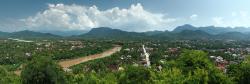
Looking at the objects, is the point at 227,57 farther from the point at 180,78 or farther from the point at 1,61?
the point at 180,78

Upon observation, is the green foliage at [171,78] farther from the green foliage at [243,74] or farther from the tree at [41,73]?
the tree at [41,73]

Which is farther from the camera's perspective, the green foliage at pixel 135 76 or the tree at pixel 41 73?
the tree at pixel 41 73

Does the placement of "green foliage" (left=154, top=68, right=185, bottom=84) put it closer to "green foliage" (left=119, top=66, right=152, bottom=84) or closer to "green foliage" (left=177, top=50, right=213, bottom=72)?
"green foliage" (left=177, top=50, right=213, bottom=72)

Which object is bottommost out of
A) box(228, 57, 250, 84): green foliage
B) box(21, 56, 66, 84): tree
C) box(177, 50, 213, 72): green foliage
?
box(21, 56, 66, 84): tree

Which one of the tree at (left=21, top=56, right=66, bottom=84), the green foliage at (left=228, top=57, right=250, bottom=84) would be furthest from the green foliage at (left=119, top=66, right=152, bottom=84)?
the tree at (left=21, top=56, right=66, bottom=84)

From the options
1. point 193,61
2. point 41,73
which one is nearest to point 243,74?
point 193,61

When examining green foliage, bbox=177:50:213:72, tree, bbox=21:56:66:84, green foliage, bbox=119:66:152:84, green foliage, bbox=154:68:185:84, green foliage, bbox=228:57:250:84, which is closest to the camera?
green foliage, bbox=154:68:185:84

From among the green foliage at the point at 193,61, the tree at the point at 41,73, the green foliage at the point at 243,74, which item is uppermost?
the green foliage at the point at 193,61

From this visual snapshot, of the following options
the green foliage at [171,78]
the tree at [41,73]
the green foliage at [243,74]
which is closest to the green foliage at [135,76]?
the green foliage at [171,78]

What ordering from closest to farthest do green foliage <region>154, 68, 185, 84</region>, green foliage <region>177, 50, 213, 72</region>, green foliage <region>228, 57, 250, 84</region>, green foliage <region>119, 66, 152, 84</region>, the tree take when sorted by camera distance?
green foliage <region>154, 68, 185, 84</region>, green foliage <region>228, 57, 250, 84</region>, green foliage <region>177, 50, 213, 72</region>, green foliage <region>119, 66, 152, 84</region>, the tree
